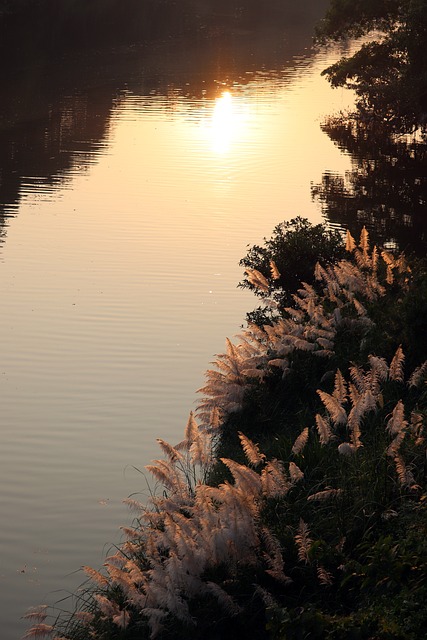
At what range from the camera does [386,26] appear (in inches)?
1943

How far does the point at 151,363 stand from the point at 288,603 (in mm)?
9835

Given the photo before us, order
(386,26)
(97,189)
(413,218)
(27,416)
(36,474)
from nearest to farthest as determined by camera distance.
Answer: (36,474)
(27,416)
(413,218)
(97,189)
(386,26)

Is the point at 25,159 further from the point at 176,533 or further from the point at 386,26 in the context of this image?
the point at 176,533

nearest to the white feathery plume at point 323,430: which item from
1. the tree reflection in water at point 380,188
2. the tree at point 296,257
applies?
the tree at point 296,257

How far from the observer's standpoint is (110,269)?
90.6ft

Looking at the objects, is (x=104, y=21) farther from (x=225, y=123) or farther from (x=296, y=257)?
(x=296, y=257)

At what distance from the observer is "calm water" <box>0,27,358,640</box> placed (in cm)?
1480

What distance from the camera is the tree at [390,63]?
1692 inches

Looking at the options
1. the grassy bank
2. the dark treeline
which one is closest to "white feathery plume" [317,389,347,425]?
the grassy bank

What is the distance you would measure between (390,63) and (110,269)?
2395 cm

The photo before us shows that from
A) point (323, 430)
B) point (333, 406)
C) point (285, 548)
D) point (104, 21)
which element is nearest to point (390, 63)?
point (323, 430)

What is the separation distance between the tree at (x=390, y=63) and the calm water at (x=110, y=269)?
9.15ft

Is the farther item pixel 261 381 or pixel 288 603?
pixel 261 381

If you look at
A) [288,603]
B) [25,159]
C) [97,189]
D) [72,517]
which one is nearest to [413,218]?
[97,189]
